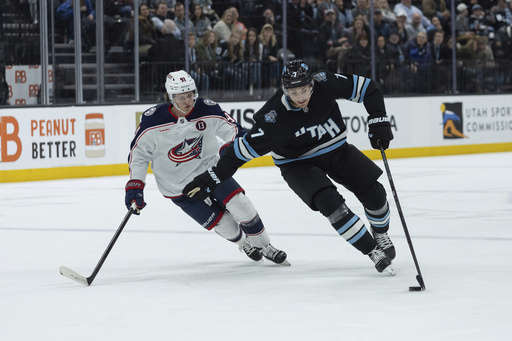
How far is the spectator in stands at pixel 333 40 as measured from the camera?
539 inches

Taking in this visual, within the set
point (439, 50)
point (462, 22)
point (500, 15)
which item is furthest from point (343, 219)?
point (500, 15)

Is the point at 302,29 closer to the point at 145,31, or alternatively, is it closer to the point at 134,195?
the point at 145,31

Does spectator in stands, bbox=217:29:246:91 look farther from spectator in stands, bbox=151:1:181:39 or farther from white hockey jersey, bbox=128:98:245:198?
white hockey jersey, bbox=128:98:245:198

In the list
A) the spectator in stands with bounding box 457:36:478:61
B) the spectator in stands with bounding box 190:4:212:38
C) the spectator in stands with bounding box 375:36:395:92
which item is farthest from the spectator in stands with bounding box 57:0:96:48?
the spectator in stands with bounding box 457:36:478:61

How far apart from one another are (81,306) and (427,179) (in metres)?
6.55

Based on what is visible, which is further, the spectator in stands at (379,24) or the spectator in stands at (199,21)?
the spectator in stands at (379,24)

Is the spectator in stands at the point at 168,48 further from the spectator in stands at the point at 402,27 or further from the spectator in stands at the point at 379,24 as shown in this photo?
the spectator in stands at the point at 402,27

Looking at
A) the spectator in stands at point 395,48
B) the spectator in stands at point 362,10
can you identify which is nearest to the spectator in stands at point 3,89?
the spectator in stands at point 362,10

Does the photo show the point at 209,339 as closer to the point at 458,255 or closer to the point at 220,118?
the point at 220,118

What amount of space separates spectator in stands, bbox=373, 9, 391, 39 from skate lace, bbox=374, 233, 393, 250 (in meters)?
9.25

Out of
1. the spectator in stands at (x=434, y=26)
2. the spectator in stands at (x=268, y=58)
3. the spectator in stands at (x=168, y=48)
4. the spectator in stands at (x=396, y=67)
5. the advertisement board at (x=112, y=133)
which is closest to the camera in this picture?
the advertisement board at (x=112, y=133)

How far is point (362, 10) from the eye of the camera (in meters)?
13.9

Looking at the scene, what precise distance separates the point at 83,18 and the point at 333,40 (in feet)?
13.2

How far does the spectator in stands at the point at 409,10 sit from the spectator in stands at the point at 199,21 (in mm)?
3358
